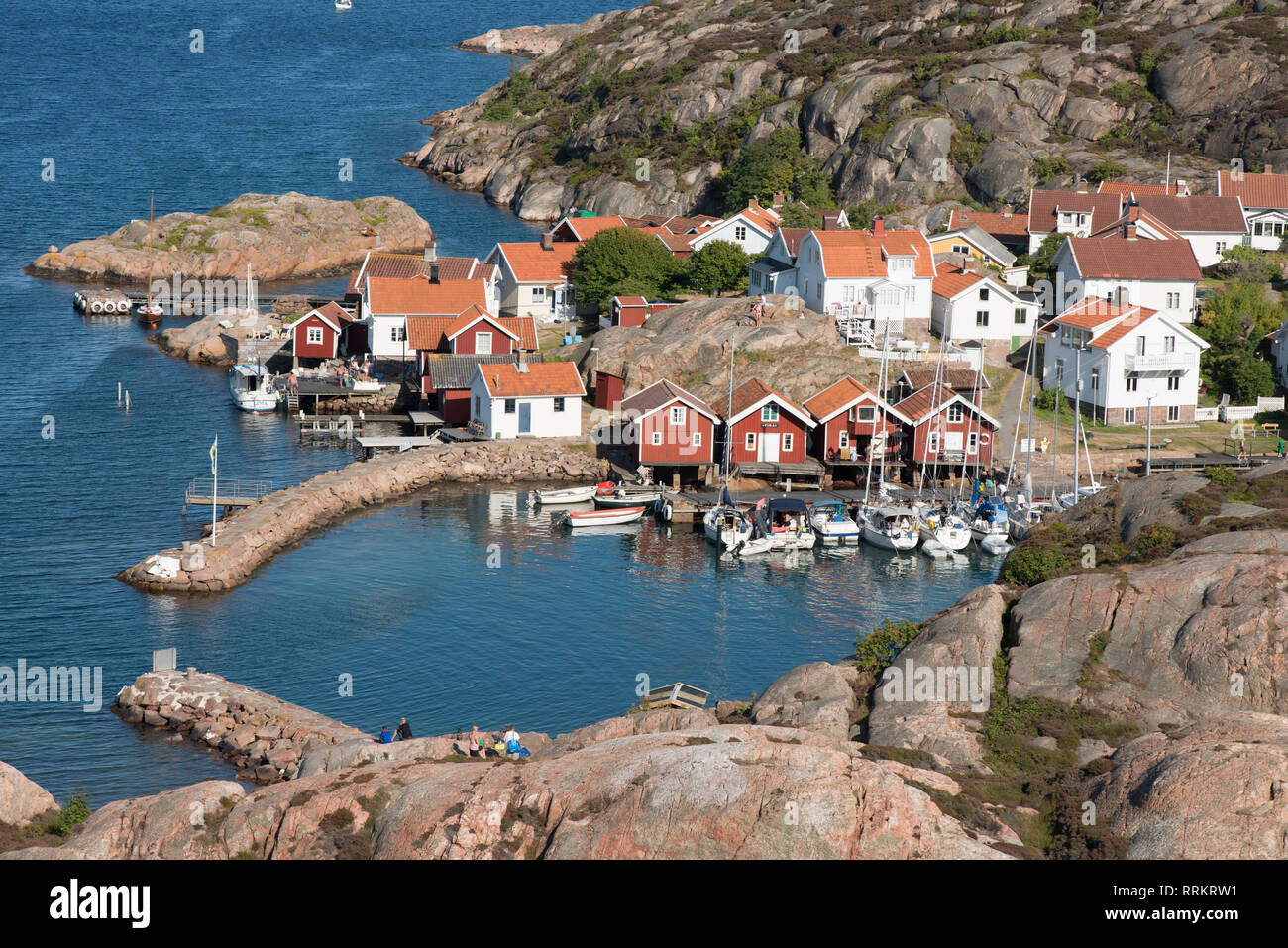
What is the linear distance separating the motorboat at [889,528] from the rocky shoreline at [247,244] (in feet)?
219

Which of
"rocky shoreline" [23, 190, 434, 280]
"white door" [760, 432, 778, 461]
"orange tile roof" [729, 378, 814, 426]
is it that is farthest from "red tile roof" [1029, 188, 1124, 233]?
"rocky shoreline" [23, 190, 434, 280]

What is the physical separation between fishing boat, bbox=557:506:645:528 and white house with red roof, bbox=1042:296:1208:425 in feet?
82.1

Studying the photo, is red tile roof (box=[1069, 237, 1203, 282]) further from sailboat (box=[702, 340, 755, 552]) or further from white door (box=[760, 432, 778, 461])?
sailboat (box=[702, 340, 755, 552])

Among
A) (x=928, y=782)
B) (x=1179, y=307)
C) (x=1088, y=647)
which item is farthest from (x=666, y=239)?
(x=928, y=782)

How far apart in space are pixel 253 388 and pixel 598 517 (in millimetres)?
29284

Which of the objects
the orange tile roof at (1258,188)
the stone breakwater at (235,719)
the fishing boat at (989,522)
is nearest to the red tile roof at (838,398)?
the fishing boat at (989,522)

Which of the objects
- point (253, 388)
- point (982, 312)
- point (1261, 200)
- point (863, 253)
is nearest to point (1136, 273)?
point (982, 312)

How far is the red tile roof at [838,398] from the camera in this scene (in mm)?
71375

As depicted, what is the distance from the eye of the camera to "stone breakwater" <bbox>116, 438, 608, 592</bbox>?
182 ft

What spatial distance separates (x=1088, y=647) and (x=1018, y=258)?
62.1 metres

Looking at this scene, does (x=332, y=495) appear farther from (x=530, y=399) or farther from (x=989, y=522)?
(x=989, y=522)

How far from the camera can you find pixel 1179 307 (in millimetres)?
84625

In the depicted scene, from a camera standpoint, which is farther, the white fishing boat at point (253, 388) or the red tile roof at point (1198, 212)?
the red tile roof at point (1198, 212)

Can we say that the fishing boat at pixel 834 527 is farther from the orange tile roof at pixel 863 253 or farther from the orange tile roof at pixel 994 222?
the orange tile roof at pixel 994 222
